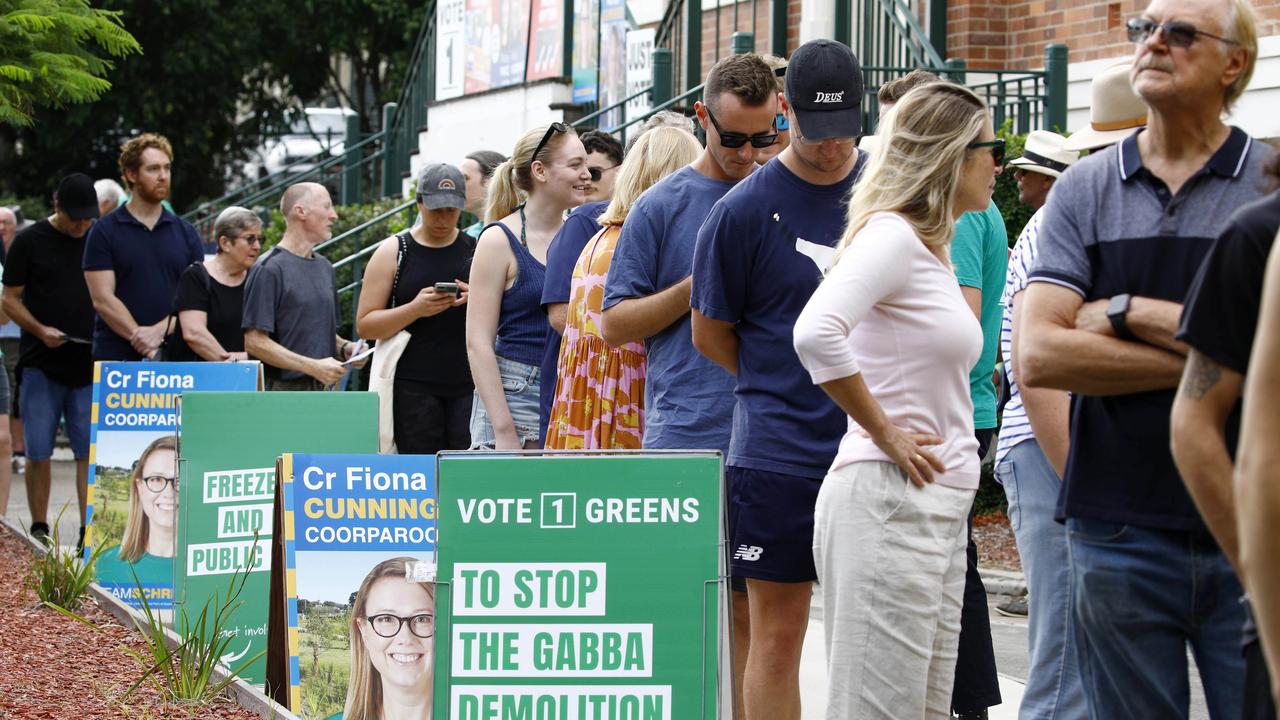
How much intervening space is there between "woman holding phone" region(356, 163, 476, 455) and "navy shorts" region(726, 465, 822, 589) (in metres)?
2.99

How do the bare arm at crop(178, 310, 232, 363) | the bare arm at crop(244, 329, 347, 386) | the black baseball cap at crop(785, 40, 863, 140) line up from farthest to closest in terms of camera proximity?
1. the bare arm at crop(178, 310, 232, 363)
2. the bare arm at crop(244, 329, 347, 386)
3. the black baseball cap at crop(785, 40, 863, 140)

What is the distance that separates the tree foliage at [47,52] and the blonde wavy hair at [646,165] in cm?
306

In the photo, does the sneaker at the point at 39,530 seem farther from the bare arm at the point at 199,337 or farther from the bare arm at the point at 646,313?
the bare arm at the point at 646,313

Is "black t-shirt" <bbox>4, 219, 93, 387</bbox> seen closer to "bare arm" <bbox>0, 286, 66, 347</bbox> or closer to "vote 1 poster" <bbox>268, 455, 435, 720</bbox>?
"bare arm" <bbox>0, 286, 66, 347</bbox>

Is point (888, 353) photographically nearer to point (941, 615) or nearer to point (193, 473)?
point (941, 615)

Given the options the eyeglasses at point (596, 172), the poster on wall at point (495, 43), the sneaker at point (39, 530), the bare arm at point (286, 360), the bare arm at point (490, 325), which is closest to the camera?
the bare arm at point (490, 325)

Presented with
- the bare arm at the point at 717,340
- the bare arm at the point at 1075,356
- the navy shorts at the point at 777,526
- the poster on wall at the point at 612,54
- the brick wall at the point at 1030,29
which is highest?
the poster on wall at the point at 612,54

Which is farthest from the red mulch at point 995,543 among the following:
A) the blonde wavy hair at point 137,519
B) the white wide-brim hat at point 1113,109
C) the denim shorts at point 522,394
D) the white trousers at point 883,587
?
the white trousers at point 883,587

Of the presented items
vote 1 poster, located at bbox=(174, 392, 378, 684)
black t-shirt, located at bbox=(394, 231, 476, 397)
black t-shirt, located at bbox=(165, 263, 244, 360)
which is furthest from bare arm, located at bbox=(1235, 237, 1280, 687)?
black t-shirt, located at bbox=(165, 263, 244, 360)

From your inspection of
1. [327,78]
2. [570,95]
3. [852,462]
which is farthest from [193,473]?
[327,78]

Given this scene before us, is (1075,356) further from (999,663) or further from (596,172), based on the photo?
(999,663)

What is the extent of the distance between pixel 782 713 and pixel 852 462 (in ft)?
3.06

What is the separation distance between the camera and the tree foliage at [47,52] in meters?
7.32

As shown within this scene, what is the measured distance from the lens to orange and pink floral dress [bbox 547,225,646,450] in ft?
17.8
